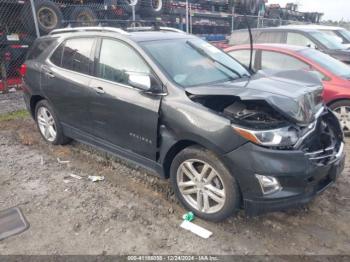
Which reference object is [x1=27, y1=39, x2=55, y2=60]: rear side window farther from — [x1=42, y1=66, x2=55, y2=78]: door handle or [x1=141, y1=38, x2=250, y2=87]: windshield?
[x1=141, y1=38, x2=250, y2=87]: windshield

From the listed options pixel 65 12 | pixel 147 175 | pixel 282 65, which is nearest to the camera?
pixel 147 175

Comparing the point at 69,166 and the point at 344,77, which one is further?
the point at 344,77

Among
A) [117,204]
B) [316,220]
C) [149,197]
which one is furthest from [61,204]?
[316,220]

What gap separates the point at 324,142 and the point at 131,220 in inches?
81.3

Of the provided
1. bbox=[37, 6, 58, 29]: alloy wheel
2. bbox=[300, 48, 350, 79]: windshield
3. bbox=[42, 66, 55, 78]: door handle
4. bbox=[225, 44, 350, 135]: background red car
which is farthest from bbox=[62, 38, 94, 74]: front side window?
A: bbox=[37, 6, 58, 29]: alloy wheel

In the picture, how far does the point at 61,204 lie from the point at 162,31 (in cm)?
248

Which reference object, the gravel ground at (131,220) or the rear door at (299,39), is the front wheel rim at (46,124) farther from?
the rear door at (299,39)

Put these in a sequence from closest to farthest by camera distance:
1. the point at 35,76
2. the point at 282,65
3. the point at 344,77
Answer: the point at 35,76 < the point at 344,77 < the point at 282,65

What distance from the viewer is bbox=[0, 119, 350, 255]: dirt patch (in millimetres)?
2930

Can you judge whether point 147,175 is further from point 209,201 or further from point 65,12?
point 65,12

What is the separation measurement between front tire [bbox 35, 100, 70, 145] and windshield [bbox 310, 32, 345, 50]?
6186 millimetres

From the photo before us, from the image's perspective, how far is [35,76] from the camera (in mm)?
4977

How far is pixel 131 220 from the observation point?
3.30m

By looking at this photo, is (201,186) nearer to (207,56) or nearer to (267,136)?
(267,136)
